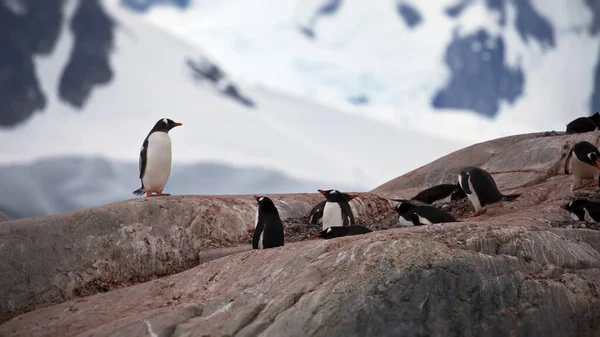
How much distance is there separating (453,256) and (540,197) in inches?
203

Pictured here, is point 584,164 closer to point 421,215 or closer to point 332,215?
point 421,215

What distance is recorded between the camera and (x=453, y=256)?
5.53 metres

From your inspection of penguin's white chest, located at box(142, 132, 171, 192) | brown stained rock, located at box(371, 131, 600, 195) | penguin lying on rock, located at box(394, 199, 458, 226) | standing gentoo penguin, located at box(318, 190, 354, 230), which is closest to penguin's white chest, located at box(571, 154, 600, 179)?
brown stained rock, located at box(371, 131, 600, 195)

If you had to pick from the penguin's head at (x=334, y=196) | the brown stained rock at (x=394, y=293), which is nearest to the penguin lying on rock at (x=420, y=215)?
the penguin's head at (x=334, y=196)

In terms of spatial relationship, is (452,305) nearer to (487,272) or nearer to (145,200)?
(487,272)

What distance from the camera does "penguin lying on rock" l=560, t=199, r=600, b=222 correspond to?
8148 mm

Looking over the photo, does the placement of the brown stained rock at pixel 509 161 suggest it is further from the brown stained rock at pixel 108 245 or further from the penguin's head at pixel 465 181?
the brown stained rock at pixel 108 245

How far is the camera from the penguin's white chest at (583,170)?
10.3 m

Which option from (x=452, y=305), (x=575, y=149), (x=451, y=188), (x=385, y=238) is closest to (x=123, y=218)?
(x=385, y=238)

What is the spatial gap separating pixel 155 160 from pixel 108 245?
198 centimetres

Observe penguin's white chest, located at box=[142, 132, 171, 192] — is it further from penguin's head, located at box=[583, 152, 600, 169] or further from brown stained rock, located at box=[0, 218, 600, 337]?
penguin's head, located at box=[583, 152, 600, 169]

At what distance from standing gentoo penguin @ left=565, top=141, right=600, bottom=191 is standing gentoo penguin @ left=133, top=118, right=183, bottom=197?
610cm

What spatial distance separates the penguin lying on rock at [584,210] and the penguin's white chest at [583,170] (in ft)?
6.40

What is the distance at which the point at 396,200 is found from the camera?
9.80 meters
